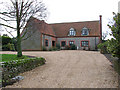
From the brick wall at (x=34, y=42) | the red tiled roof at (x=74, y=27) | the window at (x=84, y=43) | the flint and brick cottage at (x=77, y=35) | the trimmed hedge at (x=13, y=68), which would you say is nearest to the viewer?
the trimmed hedge at (x=13, y=68)

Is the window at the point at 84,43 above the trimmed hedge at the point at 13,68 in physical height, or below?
above

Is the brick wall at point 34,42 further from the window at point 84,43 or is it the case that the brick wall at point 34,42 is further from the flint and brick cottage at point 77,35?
the window at point 84,43

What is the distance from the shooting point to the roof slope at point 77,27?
84.4 feet

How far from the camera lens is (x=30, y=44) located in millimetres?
21547

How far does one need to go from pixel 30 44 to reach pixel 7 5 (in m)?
13.7

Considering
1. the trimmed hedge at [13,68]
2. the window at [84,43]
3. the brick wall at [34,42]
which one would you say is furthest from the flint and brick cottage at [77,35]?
the trimmed hedge at [13,68]

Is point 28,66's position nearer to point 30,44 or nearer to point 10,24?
point 10,24

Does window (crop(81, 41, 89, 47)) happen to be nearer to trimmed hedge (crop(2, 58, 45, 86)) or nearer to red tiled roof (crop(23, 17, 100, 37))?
red tiled roof (crop(23, 17, 100, 37))

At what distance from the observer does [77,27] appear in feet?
90.7

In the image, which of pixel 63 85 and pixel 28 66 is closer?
pixel 63 85

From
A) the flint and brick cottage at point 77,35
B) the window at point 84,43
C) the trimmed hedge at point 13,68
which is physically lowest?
the trimmed hedge at point 13,68

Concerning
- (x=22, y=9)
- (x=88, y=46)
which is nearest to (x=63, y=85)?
(x=22, y=9)

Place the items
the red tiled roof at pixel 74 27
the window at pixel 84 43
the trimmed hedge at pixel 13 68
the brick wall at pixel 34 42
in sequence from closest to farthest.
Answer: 1. the trimmed hedge at pixel 13 68
2. the brick wall at pixel 34 42
3. the red tiled roof at pixel 74 27
4. the window at pixel 84 43

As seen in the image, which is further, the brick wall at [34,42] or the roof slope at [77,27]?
the roof slope at [77,27]
